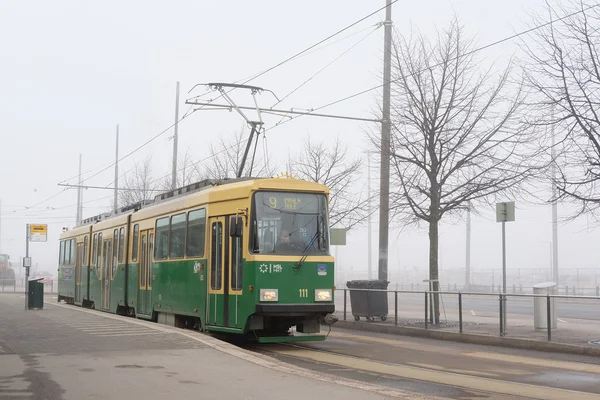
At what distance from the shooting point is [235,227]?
14320 millimetres

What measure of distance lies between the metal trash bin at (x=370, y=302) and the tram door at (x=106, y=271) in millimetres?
7982

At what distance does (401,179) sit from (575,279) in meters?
31.4

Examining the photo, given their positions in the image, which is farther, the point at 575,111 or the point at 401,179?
the point at 401,179

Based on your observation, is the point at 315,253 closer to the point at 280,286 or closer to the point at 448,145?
the point at 280,286

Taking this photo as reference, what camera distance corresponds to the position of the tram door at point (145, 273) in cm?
1952

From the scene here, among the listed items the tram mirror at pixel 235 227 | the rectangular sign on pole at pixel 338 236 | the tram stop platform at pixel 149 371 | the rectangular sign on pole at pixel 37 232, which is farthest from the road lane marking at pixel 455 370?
the rectangular sign on pole at pixel 37 232

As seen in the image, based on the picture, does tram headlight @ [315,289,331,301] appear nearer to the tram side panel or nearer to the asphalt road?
the asphalt road

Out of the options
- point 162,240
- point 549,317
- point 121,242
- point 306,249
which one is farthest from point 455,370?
point 121,242

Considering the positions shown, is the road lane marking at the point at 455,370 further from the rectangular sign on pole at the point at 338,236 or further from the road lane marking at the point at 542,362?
the rectangular sign on pole at the point at 338,236

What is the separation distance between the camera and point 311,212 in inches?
592

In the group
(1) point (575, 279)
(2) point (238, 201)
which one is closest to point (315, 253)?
(2) point (238, 201)

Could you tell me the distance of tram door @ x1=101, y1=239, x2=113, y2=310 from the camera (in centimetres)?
2406

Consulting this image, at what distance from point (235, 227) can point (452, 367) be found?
4731 millimetres

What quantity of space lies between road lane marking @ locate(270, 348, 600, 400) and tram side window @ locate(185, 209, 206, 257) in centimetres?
325
